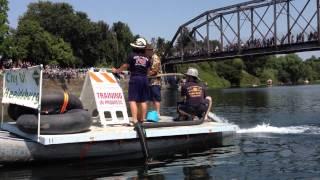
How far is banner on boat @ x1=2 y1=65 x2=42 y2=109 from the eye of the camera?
39.9ft

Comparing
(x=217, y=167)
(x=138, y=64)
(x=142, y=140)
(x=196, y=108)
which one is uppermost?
(x=138, y=64)

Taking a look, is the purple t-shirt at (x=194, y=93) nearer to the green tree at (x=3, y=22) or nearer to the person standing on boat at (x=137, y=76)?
the person standing on boat at (x=137, y=76)

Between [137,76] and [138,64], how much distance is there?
0.90ft

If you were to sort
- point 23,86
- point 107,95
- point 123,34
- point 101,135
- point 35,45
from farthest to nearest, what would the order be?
point 123,34
point 35,45
point 107,95
point 23,86
point 101,135

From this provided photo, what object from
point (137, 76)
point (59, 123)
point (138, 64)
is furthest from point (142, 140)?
point (59, 123)

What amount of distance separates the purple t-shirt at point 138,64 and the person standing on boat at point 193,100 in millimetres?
1830

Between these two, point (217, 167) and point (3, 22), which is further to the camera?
point (3, 22)

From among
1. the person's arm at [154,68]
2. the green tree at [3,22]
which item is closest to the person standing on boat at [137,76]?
the person's arm at [154,68]

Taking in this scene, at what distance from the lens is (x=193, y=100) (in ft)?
49.0

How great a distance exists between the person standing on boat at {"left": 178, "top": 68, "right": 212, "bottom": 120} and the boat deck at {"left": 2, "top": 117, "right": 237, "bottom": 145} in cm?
36

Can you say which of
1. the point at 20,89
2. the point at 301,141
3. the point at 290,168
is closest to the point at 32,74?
the point at 20,89

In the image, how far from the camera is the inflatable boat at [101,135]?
39.5 ft

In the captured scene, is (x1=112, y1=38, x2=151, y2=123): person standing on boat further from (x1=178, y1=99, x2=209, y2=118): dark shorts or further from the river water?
(x1=178, y1=99, x2=209, y2=118): dark shorts

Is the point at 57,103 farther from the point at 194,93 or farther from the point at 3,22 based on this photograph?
the point at 3,22
